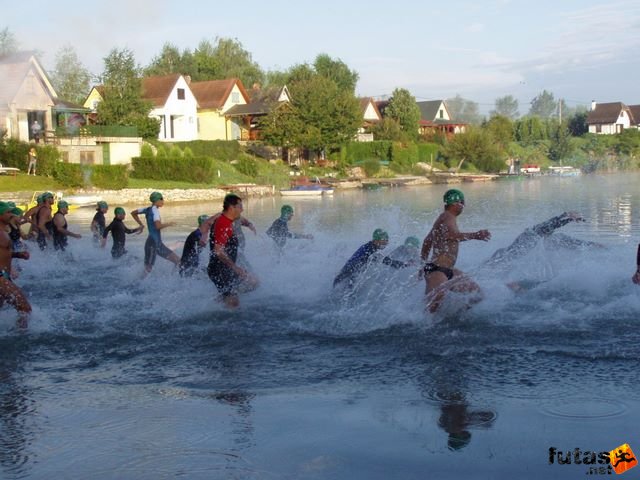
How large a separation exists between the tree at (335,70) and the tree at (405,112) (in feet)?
35.7

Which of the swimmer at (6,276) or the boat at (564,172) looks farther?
the boat at (564,172)

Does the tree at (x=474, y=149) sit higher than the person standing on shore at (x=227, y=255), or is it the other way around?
the tree at (x=474, y=149)

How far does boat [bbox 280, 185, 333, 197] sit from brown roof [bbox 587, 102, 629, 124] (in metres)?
79.2

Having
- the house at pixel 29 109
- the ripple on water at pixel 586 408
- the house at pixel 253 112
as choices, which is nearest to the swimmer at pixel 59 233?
the ripple on water at pixel 586 408

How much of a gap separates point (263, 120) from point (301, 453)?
6268 centimetres

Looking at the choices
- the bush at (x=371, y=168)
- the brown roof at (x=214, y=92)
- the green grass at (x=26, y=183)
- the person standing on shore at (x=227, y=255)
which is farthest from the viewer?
the brown roof at (x=214, y=92)

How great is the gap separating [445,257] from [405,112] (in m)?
74.7

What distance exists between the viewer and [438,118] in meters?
99.7

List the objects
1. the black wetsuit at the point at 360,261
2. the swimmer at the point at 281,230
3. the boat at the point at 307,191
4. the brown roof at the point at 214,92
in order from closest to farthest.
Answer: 1. the black wetsuit at the point at 360,261
2. the swimmer at the point at 281,230
3. the boat at the point at 307,191
4. the brown roof at the point at 214,92

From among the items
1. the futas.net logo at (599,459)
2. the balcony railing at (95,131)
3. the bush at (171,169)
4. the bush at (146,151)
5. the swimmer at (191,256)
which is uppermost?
the balcony railing at (95,131)

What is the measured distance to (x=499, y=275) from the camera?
12.3 metres

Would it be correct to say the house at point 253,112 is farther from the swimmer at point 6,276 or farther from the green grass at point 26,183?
the swimmer at point 6,276

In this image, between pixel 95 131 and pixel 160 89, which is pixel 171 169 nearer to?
pixel 95 131

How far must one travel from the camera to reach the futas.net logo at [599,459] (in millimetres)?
5637
